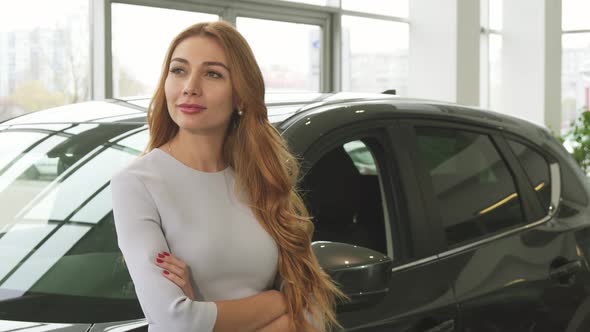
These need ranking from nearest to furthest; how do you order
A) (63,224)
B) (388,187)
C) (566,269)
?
(63,224), (388,187), (566,269)

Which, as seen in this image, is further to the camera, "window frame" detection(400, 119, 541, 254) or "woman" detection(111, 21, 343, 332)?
"window frame" detection(400, 119, 541, 254)

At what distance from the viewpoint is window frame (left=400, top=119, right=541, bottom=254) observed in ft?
6.29

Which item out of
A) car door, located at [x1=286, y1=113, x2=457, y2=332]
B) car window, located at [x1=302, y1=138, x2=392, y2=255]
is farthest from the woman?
car window, located at [x1=302, y1=138, x2=392, y2=255]

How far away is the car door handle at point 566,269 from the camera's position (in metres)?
2.12

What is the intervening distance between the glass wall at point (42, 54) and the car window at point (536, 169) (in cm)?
399

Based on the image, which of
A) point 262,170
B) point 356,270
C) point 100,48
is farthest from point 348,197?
point 100,48

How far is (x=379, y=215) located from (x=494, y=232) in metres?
0.32

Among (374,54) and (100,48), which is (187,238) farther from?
(374,54)

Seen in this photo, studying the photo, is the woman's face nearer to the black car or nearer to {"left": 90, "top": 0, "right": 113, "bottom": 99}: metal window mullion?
the black car

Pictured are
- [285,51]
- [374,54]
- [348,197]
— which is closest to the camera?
[348,197]

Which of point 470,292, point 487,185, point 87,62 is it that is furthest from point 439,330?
point 87,62

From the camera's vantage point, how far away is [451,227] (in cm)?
196

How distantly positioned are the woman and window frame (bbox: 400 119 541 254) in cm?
Result: 54

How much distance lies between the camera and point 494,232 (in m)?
2.07
